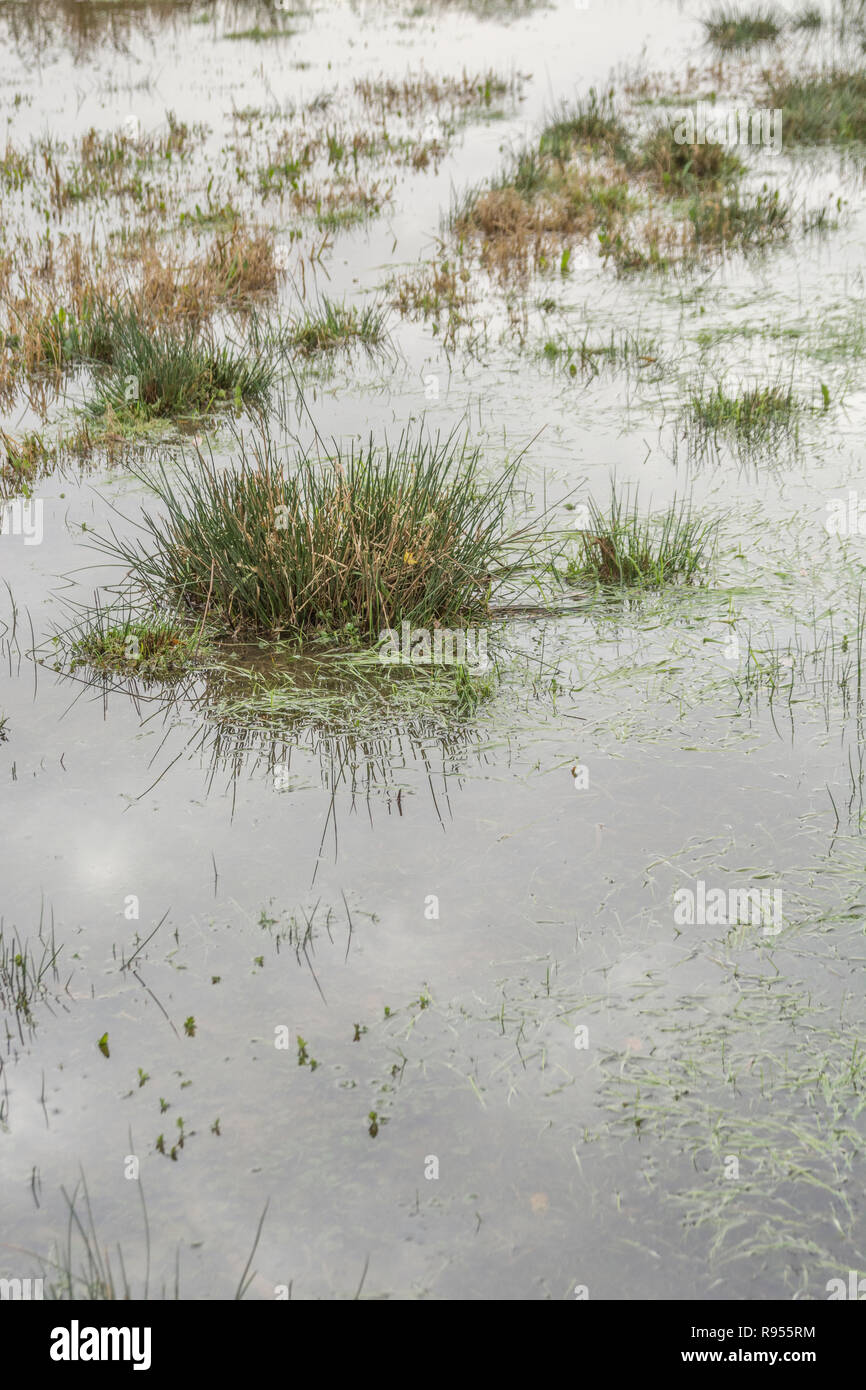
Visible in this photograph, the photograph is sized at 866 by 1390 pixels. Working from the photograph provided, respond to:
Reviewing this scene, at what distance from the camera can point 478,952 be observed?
293cm

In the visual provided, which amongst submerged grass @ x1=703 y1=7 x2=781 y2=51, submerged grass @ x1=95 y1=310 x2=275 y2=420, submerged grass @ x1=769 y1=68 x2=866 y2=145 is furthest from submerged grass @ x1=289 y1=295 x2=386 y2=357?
submerged grass @ x1=703 y1=7 x2=781 y2=51

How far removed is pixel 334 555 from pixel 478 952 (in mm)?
1982

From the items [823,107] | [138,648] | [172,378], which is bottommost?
[138,648]

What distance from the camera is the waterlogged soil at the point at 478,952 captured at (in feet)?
7.41

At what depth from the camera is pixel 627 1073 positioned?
2.57 m

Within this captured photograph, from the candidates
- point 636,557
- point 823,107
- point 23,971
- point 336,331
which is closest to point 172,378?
point 336,331

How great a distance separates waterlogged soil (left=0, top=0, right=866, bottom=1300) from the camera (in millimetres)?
2260

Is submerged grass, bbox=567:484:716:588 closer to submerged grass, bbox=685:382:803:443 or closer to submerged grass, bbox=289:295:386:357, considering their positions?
submerged grass, bbox=685:382:803:443

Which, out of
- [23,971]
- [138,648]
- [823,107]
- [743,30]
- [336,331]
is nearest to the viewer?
[23,971]

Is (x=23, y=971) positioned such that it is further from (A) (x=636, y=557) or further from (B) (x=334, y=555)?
(A) (x=636, y=557)

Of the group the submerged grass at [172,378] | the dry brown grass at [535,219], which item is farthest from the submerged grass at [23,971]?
the dry brown grass at [535,219]

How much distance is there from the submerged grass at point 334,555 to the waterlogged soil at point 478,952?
0.33m
